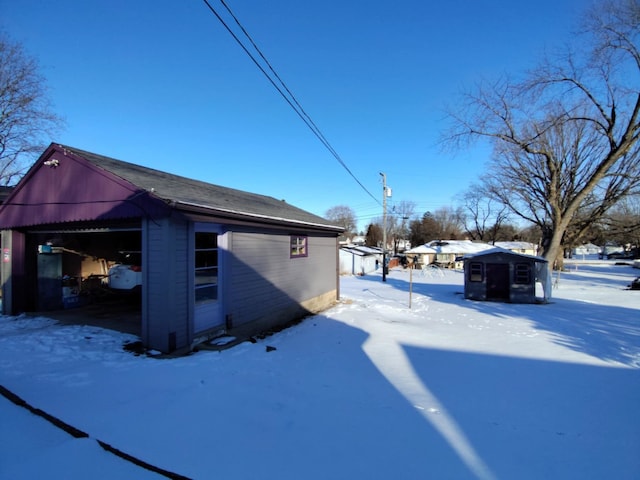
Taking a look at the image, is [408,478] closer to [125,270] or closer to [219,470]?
[219,470]

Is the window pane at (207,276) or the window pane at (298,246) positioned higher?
the window pane at (298,246)

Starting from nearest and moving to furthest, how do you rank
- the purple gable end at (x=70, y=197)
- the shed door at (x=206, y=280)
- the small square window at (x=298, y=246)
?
1. the purple gable end at (x=70, y=197)
2. the shed door at (x=206, y=280)
3. the small square window at (x=298, y=246)

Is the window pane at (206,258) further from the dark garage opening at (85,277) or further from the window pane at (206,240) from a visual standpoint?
the dark garage opening at (85,277)

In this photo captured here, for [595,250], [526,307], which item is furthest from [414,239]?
[595,250]

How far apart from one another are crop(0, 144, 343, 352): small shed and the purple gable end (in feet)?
0.07

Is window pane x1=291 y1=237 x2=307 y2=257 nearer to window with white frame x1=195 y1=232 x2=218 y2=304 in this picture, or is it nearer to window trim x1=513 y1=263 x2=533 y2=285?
window with white frame x1=195 y1=232 x2=218 y2=304

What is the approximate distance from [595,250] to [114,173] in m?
126

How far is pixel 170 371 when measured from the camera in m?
4.47

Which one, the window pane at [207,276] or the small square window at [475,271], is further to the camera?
the small square window at [475,271]

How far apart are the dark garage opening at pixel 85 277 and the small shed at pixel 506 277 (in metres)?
14.0

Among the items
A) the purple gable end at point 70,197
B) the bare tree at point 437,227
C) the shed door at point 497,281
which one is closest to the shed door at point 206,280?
the purple gable end at point 70,197

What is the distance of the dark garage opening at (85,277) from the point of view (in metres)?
7.71

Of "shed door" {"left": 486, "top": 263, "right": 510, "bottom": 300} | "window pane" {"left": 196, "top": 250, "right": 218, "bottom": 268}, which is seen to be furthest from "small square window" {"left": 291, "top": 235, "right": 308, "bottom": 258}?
"shed door" {"left": 486, "top": 263, "right": 510, "bottom": 300}

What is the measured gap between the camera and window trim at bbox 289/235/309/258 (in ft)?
31.8
